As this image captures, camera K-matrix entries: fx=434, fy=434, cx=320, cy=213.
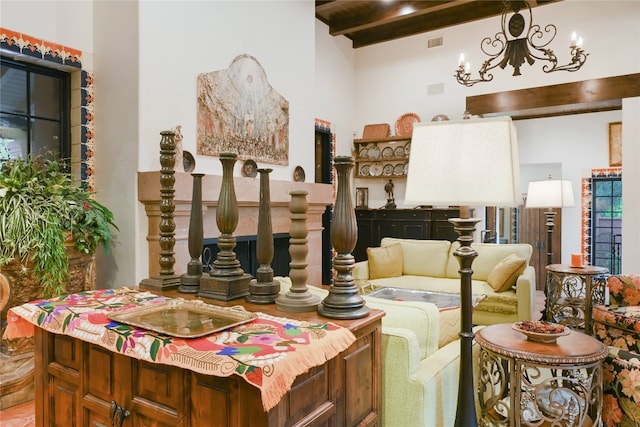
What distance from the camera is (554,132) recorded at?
6930 mm

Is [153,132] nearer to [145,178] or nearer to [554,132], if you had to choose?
[145,178]

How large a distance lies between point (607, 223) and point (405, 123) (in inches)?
137

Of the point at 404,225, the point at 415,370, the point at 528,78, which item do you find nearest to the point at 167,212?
the point at 415,370

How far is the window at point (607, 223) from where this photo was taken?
658 cm

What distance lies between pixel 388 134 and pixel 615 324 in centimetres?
476

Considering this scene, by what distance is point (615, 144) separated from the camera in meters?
6.47

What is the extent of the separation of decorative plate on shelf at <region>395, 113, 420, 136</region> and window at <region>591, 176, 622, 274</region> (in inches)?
114

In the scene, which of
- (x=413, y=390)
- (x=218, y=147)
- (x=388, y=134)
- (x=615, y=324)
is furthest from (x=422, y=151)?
(x=388, y=134)

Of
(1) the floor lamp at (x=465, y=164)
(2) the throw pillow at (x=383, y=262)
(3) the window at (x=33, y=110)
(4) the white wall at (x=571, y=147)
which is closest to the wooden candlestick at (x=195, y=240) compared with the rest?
(1) the floor lamp at (x=465, y=164)

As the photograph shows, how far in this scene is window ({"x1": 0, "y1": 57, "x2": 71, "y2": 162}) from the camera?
3256mm

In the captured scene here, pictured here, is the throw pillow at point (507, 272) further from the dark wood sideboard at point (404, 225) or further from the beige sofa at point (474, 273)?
the dark wood sideboard at point (404, 225)

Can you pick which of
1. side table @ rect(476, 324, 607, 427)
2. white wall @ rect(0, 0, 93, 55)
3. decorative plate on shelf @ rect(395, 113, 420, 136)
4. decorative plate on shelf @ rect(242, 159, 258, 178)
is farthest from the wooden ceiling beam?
white wall @ rect(0, 0, 93, 55)

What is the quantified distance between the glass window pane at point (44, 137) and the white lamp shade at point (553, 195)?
4539mm

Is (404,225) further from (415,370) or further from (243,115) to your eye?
(415,370)
